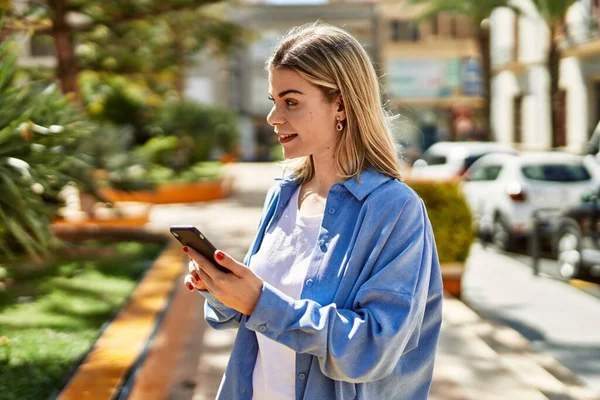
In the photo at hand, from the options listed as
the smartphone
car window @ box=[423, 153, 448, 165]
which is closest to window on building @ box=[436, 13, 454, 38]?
car window @ box=[423, 153, 448, 165]

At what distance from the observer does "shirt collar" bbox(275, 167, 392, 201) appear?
6.96ft

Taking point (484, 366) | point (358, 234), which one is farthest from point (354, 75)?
point (484, 366)

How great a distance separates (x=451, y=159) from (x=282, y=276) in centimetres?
1597

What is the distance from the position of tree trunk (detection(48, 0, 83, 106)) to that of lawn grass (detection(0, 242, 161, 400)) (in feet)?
14.6

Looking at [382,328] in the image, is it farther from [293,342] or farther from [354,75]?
[354,75]

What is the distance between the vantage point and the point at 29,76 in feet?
48.0

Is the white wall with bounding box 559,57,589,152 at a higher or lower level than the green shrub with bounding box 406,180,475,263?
lower

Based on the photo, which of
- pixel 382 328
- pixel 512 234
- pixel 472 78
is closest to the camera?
pixel 382 328

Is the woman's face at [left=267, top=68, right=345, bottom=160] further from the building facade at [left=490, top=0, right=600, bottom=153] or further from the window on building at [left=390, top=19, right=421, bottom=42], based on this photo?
the window on building at [left=390, top=19, right=421, bottom=42]

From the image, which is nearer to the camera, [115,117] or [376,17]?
[115,117]

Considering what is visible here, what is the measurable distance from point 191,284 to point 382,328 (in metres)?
0.52

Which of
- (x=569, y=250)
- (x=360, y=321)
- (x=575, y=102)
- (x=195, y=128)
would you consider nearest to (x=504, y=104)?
(x=575, y=102)

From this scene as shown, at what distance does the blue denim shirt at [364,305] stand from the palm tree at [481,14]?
23.4 meters

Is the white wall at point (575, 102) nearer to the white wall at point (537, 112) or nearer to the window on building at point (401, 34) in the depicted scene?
the white wall at point (537, 112)
